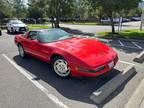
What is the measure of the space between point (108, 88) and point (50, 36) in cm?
289

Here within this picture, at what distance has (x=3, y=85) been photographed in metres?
4.88

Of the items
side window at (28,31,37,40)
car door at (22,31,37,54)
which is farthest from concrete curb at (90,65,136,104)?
side window at (28,31,37,40)

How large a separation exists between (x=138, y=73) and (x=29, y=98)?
3318 millimetres

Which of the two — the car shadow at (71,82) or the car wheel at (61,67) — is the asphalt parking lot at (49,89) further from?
the car wheel at (61,67)

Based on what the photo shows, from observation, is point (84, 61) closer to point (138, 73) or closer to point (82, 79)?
point (82, 79)

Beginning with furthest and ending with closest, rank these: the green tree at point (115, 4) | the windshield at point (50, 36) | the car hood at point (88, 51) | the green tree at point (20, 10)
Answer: the green tree at point (20, 10)
the green tree at point (115, 4)
the windshield at point (50, 36)
the car hood at point (88, 51)

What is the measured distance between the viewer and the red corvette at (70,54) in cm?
459

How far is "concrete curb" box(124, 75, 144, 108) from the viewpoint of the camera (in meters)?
3.63

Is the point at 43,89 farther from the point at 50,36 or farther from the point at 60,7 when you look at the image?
the point at 60,7

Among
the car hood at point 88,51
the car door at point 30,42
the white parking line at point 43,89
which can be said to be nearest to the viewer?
the white parking line at point 43,89

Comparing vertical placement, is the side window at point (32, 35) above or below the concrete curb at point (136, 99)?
above

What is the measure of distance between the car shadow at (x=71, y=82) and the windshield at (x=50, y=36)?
38.4 inches

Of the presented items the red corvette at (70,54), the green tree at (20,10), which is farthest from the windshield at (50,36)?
the green tree at (20,10)

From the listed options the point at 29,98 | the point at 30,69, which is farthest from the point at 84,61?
the point at 30,69
